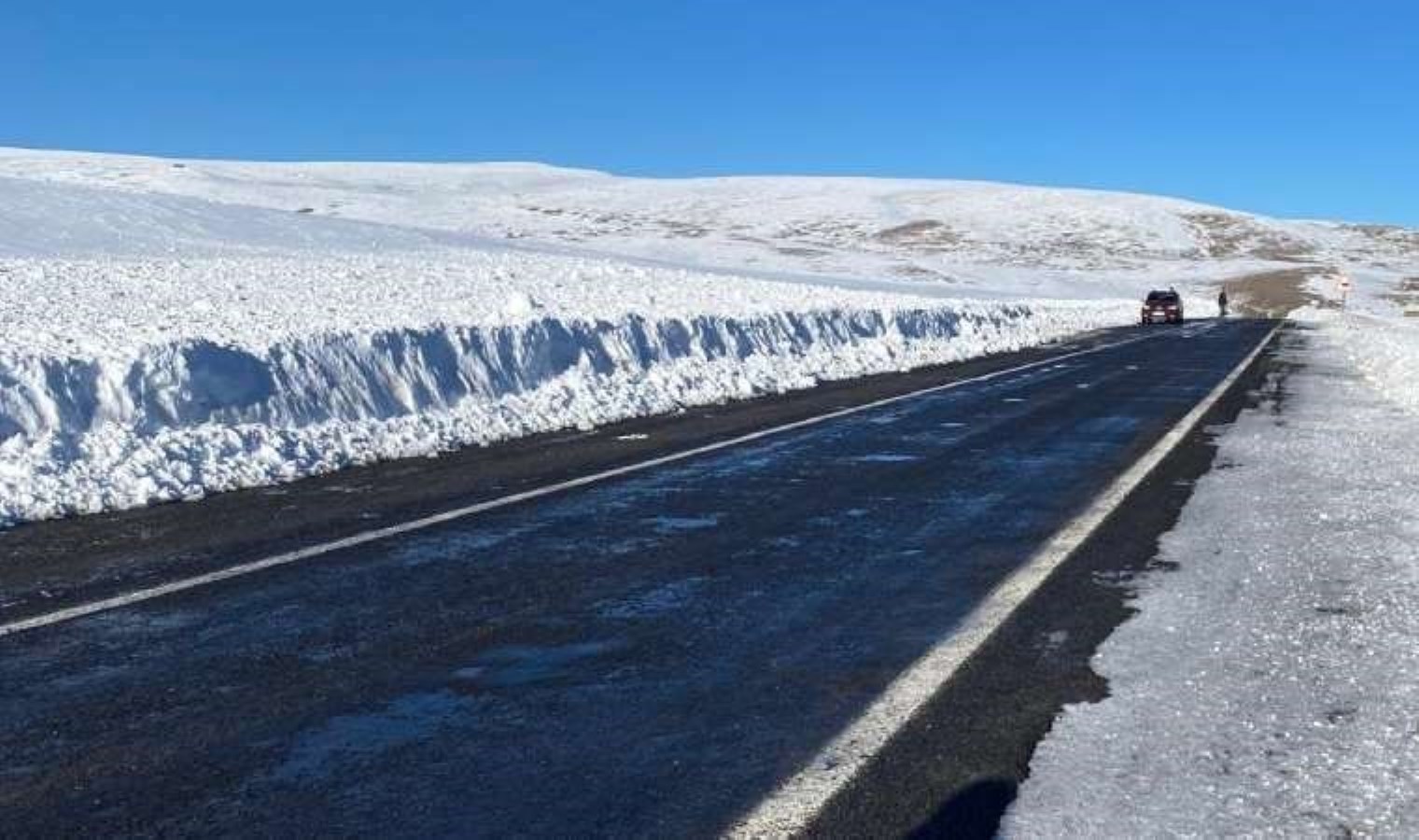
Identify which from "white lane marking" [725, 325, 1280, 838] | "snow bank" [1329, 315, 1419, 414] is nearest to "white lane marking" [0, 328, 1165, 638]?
"white lane marking" [725, 325, 1280, 838]

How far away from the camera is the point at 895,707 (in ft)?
14.5

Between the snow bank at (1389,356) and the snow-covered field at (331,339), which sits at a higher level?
the snow-covered field at (331,339)

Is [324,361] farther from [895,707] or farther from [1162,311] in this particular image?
[1162,311]

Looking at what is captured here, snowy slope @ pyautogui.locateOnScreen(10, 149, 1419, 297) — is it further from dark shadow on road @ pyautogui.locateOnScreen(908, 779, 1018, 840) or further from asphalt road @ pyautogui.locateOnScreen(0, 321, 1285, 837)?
dark shadow on road @ pyautogui.locateOnScreen(908, 779, 1018, 840)

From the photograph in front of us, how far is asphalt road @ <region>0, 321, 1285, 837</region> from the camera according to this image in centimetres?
365

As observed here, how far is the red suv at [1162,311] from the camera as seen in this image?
157 feet

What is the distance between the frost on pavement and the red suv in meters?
40.7

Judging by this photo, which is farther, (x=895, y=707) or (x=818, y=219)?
(x=818, y=219)

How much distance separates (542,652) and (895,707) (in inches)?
56.6

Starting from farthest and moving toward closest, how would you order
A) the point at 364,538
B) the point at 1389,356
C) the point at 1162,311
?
the point at 1162,311
the point at 1389,356
the point at 364,538

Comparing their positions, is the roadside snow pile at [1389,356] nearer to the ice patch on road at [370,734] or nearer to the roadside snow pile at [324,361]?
the roadside snow pile at [324,361]

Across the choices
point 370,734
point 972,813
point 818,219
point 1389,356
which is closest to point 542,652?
point 370,734

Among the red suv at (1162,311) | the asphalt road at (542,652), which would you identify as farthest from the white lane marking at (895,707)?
the red suv at (1162,311)

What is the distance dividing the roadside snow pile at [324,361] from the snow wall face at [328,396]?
0.09 feet
